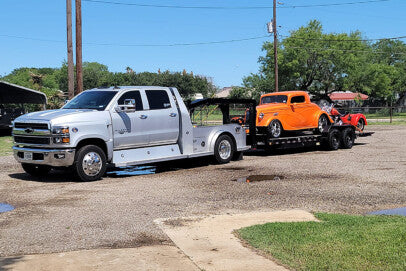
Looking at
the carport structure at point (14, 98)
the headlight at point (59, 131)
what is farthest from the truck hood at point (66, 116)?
the carport structure at point (14, 98)

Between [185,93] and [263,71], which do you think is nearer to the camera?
[263,71]

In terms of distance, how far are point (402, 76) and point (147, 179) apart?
7654cm

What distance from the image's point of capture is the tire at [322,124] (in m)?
18.8

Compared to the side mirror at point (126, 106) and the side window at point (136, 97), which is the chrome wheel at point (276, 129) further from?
the side mirror at point (126, 106)

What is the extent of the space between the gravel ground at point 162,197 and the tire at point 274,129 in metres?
2.21

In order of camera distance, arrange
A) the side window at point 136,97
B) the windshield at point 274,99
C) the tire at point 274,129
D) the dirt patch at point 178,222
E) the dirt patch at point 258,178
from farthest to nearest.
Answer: the windshield at point 274,99, the tire at point 274,129, the side window at point 136,97, the dirt patch at point 258,178, the dirt patch at point 178,222

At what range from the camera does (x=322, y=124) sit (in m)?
19.0

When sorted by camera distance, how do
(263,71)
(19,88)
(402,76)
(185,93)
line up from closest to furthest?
(19,88) < (263,71) < (402,76) < (185,93)

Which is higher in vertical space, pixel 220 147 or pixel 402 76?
pixel 402 76

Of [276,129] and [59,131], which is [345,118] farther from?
[59,131]

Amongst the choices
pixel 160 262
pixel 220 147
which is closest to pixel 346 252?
pixel 160 262

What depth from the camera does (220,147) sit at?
14.9 meters

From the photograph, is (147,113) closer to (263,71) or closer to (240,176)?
(240,176)

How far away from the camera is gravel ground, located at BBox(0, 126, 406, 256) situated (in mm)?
6906
